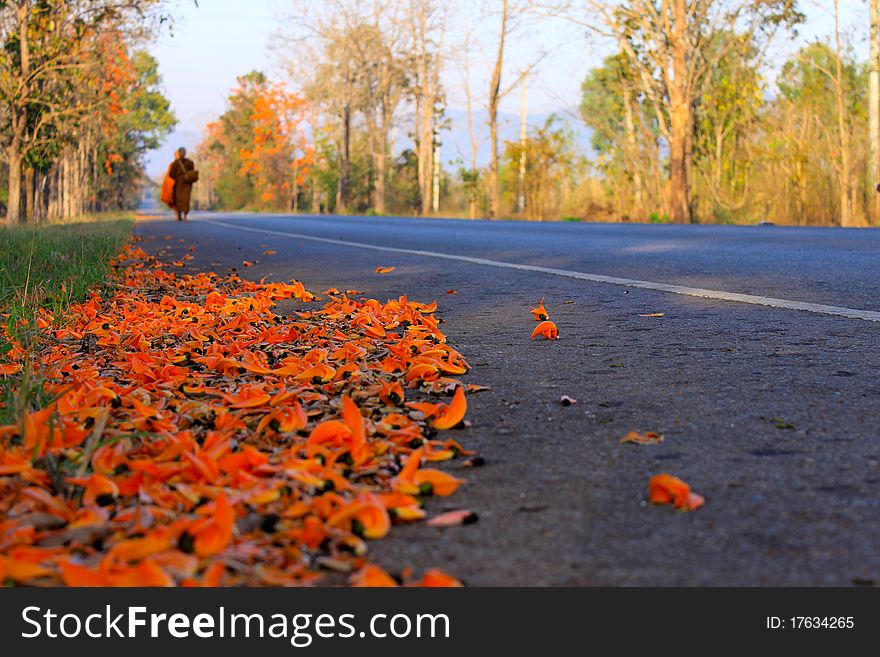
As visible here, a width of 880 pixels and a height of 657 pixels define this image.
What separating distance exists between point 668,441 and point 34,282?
504 centimetres

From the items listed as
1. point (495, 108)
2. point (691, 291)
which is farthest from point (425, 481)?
point (495, 108)

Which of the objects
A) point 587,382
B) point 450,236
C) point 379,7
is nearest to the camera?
point 587,382

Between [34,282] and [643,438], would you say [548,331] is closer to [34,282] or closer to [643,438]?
[643,438]

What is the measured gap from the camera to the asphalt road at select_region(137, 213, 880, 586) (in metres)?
1.78

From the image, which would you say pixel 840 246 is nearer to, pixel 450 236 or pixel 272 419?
pixel 450 236

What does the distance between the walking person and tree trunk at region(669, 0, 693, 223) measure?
1115 cm

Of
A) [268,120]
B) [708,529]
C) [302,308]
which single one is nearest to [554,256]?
[302,308]

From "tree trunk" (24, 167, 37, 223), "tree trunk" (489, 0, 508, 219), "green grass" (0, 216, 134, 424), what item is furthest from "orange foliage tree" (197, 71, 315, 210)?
"green grass" (0, 216, 134, 424)

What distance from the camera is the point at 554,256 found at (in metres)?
9.50

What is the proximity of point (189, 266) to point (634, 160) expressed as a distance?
16072 mm

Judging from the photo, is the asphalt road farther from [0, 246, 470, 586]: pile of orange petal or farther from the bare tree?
the bare tree

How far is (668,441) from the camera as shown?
99.1 inches

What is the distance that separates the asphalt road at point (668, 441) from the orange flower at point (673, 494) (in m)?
0.03

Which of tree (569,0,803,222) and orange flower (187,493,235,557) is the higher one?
tree (569,0,803,222)
